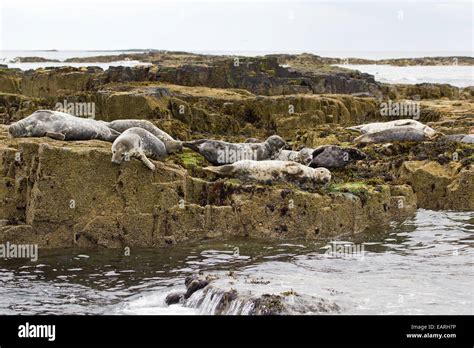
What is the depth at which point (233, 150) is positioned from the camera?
55.2 ft

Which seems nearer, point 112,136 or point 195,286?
point 195,286

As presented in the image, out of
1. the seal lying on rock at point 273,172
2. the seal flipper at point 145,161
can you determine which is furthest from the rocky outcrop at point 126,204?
the seal lying on rock at point 273,172

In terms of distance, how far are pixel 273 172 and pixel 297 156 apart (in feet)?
7.20

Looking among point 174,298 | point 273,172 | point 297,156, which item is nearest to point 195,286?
point 174,298

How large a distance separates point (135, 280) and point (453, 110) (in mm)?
20769

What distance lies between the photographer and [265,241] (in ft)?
46.4

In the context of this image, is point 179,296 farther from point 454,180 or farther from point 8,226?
point 454,180

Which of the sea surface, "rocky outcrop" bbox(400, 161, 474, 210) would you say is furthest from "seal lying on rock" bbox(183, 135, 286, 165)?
"rocky outcrop" bbox(400, 161, 474, 210)

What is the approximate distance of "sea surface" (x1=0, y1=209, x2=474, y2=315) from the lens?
1000 centimetres

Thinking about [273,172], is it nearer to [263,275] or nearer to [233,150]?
[233,150]

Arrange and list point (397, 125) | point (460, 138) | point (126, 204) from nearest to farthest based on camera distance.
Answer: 1. point (126, 204)
2. point (460, 138)
3. point (397, 125)

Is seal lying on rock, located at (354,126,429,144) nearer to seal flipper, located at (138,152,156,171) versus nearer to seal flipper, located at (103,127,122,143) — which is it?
seal flipper, located at (103,127,122,143)

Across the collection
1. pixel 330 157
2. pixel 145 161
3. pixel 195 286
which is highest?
pixel 145 161
